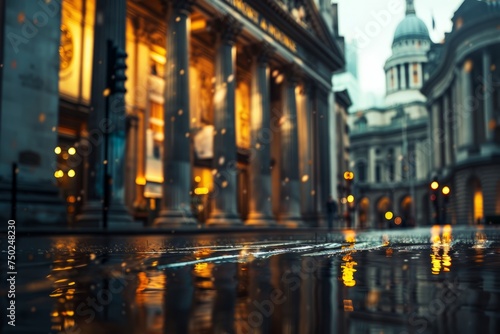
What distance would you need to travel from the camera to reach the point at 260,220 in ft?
97.1

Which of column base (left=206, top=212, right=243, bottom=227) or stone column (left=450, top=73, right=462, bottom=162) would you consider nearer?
column base (left=206, top=212, right=243, bottom=227)

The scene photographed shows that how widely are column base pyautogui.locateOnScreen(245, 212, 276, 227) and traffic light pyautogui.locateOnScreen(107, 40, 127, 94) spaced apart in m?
15.1

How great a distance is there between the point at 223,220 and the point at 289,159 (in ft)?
31.3

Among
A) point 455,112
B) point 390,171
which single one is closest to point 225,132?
point 455,112

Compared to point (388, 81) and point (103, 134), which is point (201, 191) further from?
point (388, 81)

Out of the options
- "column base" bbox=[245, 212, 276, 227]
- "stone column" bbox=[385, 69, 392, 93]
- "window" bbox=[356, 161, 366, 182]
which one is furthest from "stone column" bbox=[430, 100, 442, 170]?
"column base" bbox=[245, 212, 276, 227]

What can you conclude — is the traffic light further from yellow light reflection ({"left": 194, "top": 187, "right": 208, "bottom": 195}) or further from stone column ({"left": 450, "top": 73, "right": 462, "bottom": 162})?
stone column ({"left": 450, "top": 73, "right": 462, "bottom": 162})

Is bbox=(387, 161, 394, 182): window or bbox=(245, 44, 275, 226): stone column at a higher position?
bbox=(387, 161, 394, 182): window

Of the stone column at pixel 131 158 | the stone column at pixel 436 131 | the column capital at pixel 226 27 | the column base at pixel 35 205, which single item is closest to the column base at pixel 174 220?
the stone column at pixel 131 158

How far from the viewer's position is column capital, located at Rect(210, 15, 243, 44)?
27188 millimetres

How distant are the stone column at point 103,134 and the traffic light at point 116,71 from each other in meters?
2.28

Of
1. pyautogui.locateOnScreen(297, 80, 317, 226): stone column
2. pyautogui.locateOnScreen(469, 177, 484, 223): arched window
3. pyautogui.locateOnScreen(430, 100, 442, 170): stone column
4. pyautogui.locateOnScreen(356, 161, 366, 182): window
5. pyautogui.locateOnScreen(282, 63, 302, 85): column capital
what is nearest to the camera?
pyautogui.locateOnScreen(282, 63, 302, 85): column capital

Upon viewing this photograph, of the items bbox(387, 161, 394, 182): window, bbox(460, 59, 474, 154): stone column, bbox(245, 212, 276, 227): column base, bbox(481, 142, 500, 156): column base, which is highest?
bbox(460, 59, 474, 154): stone column

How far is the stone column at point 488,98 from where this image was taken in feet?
195
